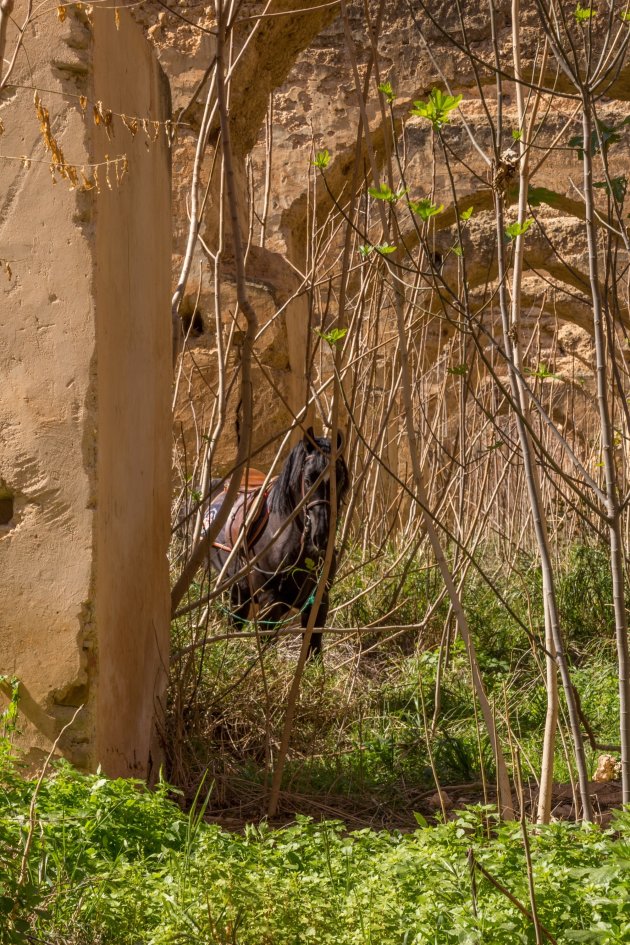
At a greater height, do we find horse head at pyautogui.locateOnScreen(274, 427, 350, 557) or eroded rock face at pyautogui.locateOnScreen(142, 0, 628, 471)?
eroded rock face at pyautogui.locateOnScreen(142, 0, 628, 471)

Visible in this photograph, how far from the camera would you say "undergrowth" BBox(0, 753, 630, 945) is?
1.81 m

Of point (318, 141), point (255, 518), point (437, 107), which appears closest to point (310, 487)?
point (255, 518)

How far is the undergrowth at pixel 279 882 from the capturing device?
1.81 meters

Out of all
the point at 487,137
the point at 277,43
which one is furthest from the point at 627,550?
the point at 487,137

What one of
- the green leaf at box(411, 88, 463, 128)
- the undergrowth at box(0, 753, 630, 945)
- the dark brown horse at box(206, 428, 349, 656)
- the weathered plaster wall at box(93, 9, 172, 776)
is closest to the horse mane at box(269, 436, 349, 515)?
the dark brown horse at box(206, 428, 349, 656)

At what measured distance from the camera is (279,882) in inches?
78.4

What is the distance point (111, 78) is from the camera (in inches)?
118

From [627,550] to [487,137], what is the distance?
191 inches

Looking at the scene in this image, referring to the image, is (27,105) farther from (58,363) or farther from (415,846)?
(415,846)

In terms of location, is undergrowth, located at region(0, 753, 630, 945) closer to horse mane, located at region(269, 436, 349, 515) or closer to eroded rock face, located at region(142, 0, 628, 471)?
eroded rock face, located at region(142, 0, 628, 471)

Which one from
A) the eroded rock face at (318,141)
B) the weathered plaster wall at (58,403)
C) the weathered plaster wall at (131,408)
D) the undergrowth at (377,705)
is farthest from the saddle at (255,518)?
the weathered plaster wall at (58,403)

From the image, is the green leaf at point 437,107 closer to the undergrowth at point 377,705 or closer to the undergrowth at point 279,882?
the undergrowth at point 377,705

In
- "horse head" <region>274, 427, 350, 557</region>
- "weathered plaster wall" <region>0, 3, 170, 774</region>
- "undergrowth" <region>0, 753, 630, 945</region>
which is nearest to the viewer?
"undergrowth" <region>0, 753, 630, 945</region>

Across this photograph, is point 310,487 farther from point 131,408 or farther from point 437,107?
point 437,107
